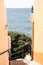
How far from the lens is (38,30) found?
282 centimetres

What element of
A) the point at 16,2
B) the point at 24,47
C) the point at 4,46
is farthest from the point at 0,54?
the point at 24,47

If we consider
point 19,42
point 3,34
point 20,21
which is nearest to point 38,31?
point 19,42

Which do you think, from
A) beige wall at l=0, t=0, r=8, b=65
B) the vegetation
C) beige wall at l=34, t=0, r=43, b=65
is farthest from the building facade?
beige wall at l=0, t=0, r=8, b=65

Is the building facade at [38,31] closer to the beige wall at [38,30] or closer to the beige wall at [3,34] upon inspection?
the beige wall at [38,30]

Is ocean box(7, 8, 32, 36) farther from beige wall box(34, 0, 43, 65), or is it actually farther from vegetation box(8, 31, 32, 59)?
beige wall box(34, 0, 43, 65)

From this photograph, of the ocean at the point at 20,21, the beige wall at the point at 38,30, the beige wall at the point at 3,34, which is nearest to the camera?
the beige wall at the point at 3,34

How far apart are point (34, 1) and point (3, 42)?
5.99ft

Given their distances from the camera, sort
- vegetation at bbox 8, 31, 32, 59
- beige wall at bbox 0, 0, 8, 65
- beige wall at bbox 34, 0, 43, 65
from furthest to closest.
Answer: vegetation at bbox 8, 31, 32, 59 < beige wall at bbox 34, 0, 43, 65 < beige wall at bbox 0, 0, 8, 65

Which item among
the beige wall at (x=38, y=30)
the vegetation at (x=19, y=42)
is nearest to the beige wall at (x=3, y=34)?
the beige wall at (x=38, y=30)

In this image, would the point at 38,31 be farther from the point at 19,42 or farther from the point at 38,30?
the point at 19,42

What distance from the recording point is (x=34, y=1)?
278cm

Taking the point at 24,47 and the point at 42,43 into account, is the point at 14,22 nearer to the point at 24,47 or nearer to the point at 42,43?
the point at 24,47

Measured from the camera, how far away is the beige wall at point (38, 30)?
107 inches

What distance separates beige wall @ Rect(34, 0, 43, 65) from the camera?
2723mm
